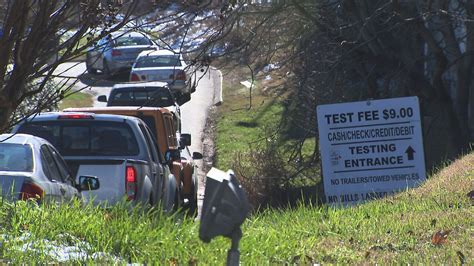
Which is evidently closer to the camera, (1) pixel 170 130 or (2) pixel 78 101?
(1) pixel 170 130

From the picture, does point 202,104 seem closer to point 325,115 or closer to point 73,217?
point 325,115

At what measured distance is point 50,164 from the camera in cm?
925

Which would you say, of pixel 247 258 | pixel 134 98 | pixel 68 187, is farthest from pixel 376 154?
pixel 134 98

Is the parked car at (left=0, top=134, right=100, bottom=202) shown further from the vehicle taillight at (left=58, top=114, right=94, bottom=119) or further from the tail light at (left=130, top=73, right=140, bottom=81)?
the tail light at (left=130, top=73, right=140, bottom=81)

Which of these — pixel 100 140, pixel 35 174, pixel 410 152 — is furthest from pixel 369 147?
pixel 35 174

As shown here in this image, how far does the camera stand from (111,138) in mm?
11391

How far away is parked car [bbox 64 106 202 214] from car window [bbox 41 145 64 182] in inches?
139

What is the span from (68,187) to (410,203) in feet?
10.8

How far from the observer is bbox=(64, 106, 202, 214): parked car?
14.1 meters

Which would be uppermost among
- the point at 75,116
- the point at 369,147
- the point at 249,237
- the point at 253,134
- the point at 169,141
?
the point at 253,134

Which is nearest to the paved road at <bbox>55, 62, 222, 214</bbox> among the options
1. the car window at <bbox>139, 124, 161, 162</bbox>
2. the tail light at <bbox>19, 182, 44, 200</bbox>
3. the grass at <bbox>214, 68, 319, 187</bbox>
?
the grass at <bbox>214, 68, 319, 187</bbox>

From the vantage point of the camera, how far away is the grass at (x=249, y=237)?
20.6 ft

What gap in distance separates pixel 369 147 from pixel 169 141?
11.3 ft

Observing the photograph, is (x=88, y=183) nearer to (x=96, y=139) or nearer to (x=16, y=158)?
(x=16, y=158)
